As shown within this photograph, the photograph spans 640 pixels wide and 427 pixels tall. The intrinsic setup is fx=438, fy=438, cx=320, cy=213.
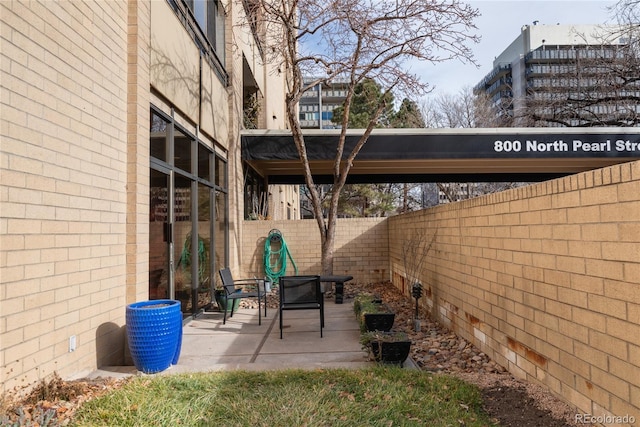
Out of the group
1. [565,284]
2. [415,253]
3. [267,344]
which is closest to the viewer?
[565,284]

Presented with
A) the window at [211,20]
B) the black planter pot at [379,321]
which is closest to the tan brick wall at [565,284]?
the black planter pot at [379,321]

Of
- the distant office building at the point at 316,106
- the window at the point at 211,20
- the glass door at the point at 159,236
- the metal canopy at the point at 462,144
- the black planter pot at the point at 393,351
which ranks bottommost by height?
the black planter pot at the point at 393,351

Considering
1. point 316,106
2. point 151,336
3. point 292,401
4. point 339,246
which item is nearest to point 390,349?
point 292,401

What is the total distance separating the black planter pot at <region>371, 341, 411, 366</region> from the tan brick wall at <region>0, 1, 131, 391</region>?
2.92m

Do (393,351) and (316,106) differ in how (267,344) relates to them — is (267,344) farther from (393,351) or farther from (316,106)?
(316,106)

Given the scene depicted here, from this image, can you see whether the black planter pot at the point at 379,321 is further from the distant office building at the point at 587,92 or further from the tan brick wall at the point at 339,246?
the distant office building at the point at 587,92

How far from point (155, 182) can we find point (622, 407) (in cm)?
561

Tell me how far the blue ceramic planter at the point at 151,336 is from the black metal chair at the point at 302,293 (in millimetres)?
2067

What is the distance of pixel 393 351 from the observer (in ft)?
14.9

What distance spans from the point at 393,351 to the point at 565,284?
1861 mm

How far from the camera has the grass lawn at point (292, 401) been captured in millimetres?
3170

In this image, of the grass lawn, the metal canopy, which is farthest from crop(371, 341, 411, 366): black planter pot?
the metal canopy

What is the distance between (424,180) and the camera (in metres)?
16.2

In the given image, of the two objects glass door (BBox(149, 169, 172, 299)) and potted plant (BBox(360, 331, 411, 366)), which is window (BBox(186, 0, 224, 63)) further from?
potted plant (BBox(360, 331, 411, 366))
